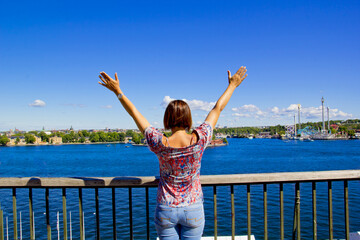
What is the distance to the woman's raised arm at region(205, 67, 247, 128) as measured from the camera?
239 cm

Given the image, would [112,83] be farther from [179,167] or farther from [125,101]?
[179,167]

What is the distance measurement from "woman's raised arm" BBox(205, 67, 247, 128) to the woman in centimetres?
7

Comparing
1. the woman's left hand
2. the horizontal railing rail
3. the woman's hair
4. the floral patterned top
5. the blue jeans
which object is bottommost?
the blue jeans

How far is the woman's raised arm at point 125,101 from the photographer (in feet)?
7.49

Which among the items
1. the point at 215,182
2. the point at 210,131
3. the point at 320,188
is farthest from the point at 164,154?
the point at 320,188

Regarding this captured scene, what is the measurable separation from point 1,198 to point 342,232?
28.6m

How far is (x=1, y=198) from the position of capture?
28.8m

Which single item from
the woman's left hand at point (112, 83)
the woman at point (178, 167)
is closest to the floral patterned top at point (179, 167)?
the woman at point (178, 167)

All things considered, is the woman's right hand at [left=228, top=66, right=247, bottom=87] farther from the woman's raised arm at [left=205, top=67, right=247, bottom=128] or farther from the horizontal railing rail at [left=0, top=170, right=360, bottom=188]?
the horizontal railing rail at [left=0, top=170, right=360, bottom=188]

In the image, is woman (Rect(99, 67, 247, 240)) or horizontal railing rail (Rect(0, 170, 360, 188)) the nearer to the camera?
woman (Rect(99, 67, 247, 240))

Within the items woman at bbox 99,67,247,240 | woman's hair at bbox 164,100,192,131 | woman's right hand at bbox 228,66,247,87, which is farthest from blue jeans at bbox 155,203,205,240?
woman's right hand at bbox 228,66,247,87

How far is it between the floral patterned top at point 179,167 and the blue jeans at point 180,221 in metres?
0.04

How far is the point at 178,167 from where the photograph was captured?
218cm

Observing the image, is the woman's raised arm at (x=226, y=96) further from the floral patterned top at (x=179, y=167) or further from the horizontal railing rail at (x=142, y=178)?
the horizontal railing rail at (x=142, y=178)
